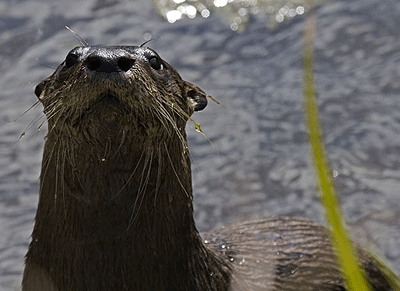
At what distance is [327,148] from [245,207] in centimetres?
73

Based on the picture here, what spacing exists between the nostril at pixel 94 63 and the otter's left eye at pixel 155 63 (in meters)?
0.36

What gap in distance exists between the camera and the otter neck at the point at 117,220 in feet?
8.43

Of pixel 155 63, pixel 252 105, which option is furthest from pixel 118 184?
pixel 252 105

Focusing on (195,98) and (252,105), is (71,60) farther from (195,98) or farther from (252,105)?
(252,105)

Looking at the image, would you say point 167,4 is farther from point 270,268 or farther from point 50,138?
point 50,138

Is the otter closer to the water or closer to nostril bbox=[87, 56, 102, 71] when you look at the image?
nostril bbox=[87, 56, 102, 71]

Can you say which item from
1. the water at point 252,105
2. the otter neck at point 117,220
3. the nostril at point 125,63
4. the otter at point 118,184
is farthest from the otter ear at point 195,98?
the water at point 252,105

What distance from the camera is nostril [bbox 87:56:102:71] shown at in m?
2.17

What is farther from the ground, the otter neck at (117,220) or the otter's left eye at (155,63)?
the otter's left eye at (155,63)

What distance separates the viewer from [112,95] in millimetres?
2227

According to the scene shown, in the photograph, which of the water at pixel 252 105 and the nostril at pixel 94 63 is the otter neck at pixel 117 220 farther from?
the water at pixel 252 105

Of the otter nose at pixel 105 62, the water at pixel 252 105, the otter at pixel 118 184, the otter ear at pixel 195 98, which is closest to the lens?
the otter nose at pixel 105 62

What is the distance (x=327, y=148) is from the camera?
5125 millimetres

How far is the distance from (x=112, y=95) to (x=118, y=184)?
438 millimetres
